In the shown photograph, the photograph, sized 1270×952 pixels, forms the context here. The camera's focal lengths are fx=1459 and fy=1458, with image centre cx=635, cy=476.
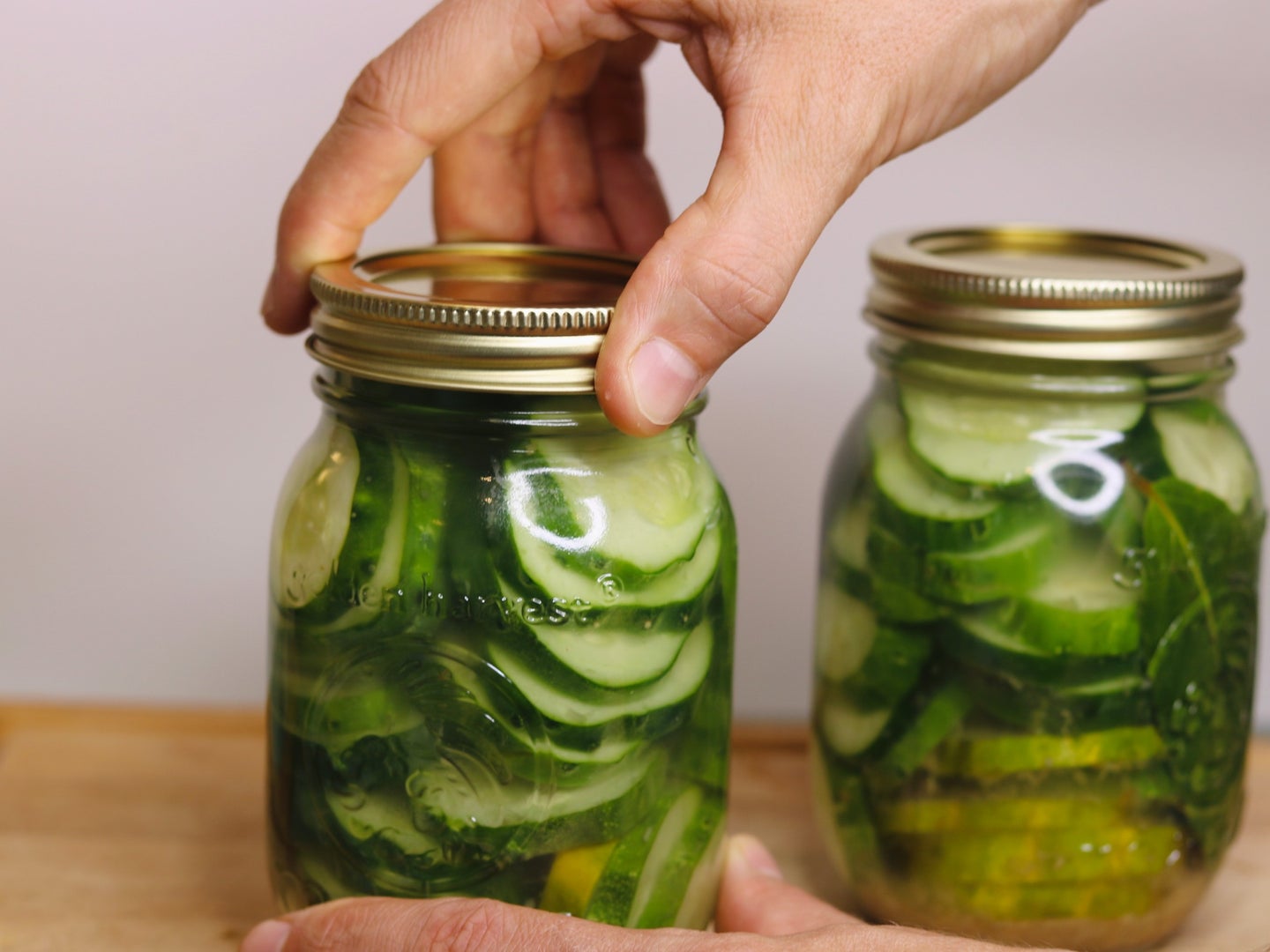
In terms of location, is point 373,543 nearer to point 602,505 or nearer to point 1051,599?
point 602,505

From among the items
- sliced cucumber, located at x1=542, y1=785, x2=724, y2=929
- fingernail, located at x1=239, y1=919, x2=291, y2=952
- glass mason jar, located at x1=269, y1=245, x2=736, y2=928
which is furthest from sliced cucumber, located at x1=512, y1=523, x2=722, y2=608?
fingernail, located at x1=239, y1=919, x2=291, y2=952

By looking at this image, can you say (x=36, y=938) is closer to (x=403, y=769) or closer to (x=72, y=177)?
(x=403, y=769)

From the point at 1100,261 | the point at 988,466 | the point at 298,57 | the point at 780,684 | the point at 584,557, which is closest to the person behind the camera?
the point at 584,557

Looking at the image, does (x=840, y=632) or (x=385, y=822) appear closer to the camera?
(x=385, y=822)

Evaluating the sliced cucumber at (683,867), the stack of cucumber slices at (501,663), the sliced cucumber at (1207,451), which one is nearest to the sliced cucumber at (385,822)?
the stack of cucumber slices at (501,663)

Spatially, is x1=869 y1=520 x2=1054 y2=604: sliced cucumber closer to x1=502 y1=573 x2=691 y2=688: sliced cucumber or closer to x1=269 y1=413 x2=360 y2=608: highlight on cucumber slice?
x1=502 y1=573 x2=691 y2=688: sliced cucumber

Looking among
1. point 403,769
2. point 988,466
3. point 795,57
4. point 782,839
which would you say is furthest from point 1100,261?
point 403,769

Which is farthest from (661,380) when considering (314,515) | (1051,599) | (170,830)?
(170,830)
